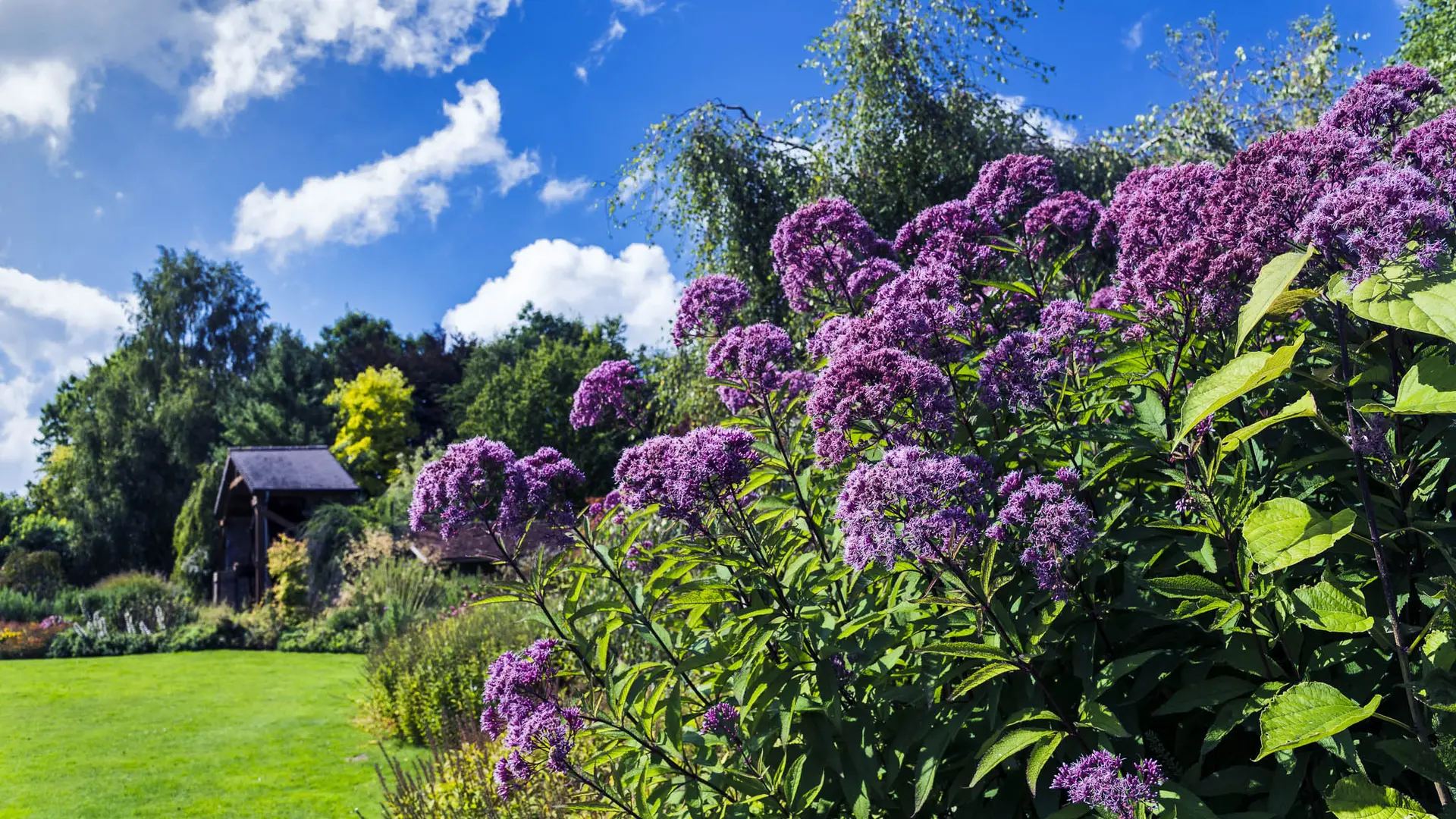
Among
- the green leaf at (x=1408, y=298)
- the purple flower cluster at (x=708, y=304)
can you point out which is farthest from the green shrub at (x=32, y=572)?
the green leaf at (x=1408, y=298)

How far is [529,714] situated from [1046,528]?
2007 mm

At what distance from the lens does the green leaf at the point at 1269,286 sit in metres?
1.45

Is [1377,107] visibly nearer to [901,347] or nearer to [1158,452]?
[1158,452]

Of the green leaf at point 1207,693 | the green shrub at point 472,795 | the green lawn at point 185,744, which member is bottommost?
the green lawn at point 185,744

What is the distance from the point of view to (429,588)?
651 inches

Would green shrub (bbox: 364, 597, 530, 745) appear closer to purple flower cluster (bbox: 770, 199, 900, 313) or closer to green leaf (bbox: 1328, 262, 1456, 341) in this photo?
purple flower cluster (bbox: 770, 199, 900, 313)

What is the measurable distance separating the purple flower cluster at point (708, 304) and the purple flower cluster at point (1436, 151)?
250 cm

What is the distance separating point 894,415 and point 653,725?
1357mm

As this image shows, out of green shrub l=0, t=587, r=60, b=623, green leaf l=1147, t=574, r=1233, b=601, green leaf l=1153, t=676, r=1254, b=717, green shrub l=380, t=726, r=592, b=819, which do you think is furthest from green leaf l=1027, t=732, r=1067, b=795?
green shrub l=0, t=587, r=60, b=623

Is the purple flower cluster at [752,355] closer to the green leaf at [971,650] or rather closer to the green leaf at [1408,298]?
the green leaf at [971,650]

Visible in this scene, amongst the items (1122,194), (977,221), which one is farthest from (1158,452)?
(977,221)

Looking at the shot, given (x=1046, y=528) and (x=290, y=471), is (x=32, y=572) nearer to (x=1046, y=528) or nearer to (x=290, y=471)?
(x=290, y=471)

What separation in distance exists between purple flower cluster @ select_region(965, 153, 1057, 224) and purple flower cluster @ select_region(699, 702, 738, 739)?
2.26m

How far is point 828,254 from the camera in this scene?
3.96 meters
